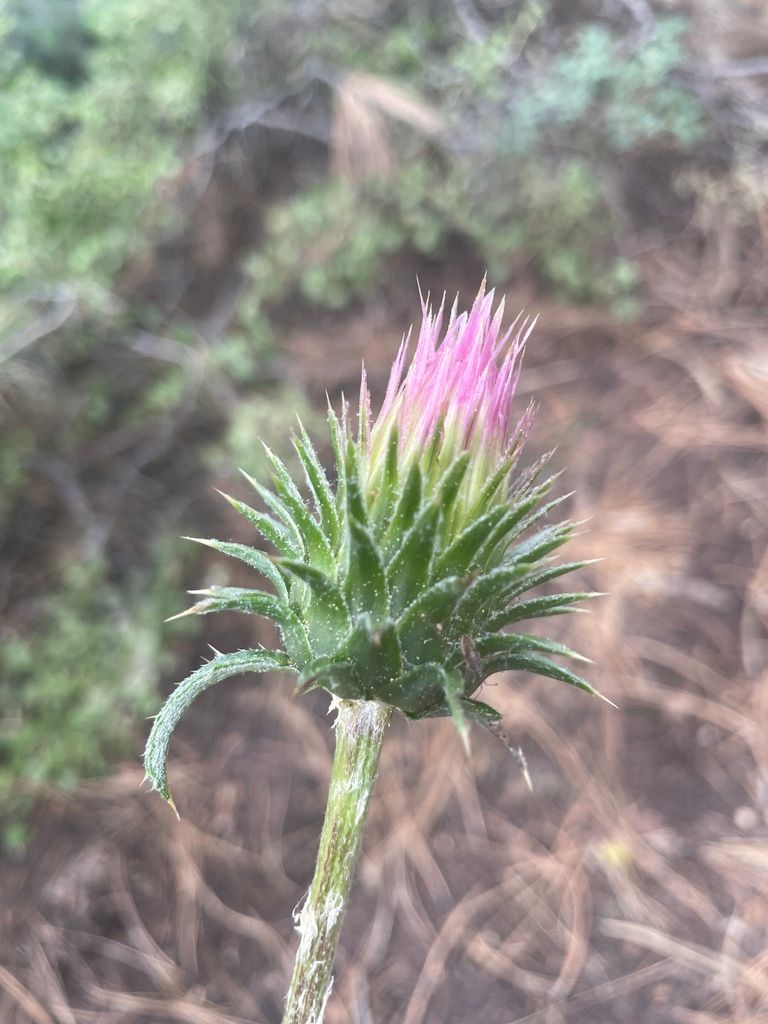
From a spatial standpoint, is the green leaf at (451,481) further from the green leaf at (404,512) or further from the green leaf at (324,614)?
the green leaf at (324,614)

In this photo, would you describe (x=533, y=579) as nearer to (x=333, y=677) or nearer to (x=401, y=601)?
(x=401, y=601)

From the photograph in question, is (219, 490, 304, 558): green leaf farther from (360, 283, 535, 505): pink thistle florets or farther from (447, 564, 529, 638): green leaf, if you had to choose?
(447, 564, 529, 638): green leaf

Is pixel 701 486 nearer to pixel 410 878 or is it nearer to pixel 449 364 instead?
pixel 410 878

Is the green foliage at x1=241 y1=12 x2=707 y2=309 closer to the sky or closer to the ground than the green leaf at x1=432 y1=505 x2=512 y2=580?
closer to the sky

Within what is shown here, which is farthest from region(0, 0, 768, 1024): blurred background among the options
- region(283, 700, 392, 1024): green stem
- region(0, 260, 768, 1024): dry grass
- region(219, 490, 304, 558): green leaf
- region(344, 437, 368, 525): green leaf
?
region(344, 437, 368, 525): green leaf

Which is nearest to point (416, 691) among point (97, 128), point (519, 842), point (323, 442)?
point (519, 842)

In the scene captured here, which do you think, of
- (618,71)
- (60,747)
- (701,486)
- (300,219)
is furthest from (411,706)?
(618,71)
